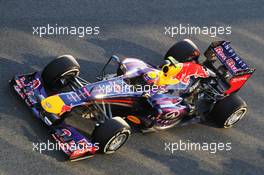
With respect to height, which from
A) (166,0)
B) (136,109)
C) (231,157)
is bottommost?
(231,157)

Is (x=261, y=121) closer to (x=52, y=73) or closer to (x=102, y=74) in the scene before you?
(x=102, y=74)

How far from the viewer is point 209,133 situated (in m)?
8.79

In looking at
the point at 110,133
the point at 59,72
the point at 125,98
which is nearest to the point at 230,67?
the point at 125,98

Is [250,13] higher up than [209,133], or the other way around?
[250,13]

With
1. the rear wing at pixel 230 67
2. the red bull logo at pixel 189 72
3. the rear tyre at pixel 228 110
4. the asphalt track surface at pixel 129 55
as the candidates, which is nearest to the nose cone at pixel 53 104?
the asphalt track surface at pixel 129 55

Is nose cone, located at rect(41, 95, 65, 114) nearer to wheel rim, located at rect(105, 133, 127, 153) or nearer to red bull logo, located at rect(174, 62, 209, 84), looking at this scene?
wheel rim, located at rect(105, 133, 127, 153)

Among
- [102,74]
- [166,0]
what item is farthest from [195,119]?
[166,0]

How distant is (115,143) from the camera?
25.8 feet

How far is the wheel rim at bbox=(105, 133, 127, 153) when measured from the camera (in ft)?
25.3

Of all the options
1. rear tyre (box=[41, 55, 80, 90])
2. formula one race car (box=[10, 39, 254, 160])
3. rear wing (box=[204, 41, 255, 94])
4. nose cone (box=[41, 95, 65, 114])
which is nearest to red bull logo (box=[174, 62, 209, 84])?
formula one race car (box=[10, 39, 254, 160])

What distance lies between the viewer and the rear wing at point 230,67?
9047mm

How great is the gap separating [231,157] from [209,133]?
1.94 ft

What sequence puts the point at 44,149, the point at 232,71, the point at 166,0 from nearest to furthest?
the point at 44,149, the point at 232,71, the point at 166,0

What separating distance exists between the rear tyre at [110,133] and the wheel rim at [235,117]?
194cm
